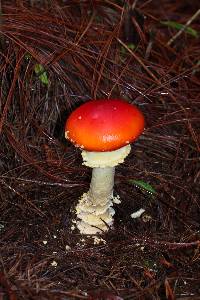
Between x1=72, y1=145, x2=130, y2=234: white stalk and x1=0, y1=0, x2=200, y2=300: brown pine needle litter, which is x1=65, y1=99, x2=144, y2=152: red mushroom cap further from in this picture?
x1=0, y1=0, x2=200, y2=300: brown pine needle litter

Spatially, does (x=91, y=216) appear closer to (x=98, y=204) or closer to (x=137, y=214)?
(x=98, y=204)

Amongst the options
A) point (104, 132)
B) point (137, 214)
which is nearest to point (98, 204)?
point (137, 214)

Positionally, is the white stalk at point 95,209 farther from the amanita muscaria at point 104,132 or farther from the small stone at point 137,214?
the small stone at point 137,214

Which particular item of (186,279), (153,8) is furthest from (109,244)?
(153,8)

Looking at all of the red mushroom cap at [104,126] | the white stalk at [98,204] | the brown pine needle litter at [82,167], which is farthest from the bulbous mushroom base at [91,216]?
the red mushroom cap at [104,126]

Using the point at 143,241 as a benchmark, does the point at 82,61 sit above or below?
above

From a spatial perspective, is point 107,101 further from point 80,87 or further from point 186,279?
point 186,279
